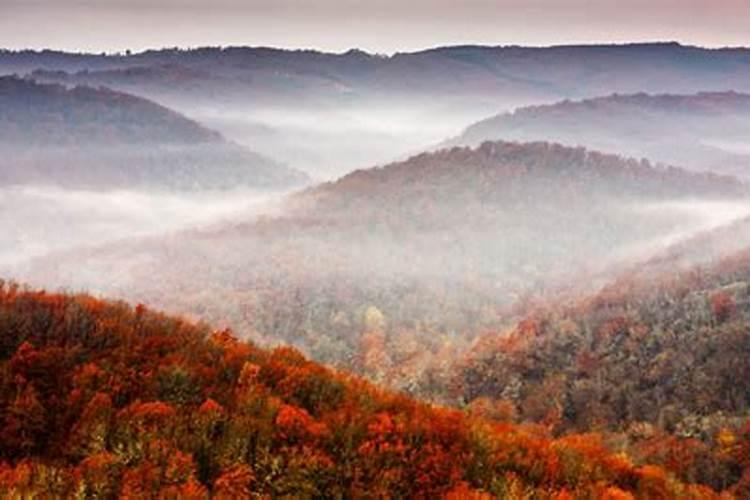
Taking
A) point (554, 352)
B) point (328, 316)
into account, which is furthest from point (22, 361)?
point (328, 316)

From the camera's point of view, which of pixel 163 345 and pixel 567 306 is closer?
pixel 163 345

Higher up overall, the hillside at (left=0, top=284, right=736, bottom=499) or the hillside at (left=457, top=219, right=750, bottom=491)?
the hillside at (left=0, top=284, right=736, bottom=499)

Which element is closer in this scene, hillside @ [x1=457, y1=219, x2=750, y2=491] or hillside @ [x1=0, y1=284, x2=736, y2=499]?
hillside @ [x1=0, y1=284, x2=736, y2=499]

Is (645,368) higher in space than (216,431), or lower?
lower

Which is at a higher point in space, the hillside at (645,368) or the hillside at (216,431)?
the hillside at (216,431)

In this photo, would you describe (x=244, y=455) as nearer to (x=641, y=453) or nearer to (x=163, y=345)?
(x=163, y=345)

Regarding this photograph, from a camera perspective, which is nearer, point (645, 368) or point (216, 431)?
point (216, 431)

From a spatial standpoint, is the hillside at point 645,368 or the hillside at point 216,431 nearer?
the hillside at point 216,431

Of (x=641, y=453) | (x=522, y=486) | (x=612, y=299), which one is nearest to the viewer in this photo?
(x=522, y=486)
